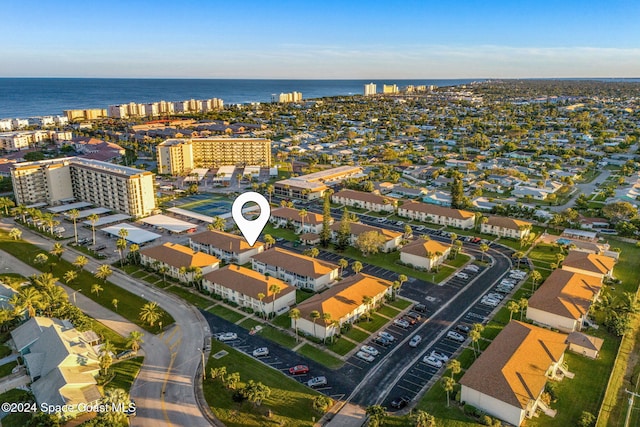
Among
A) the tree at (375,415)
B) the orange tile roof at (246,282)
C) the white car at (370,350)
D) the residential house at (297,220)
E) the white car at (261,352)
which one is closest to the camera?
the tree at (375,415)

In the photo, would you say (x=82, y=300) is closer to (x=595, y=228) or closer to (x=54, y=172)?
(x=54, y=172)

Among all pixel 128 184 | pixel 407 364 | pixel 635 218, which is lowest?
pixel 407 364

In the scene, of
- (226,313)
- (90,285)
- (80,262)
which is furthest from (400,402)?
(80,262)

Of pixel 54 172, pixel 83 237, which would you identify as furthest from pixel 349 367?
pixel 54 172

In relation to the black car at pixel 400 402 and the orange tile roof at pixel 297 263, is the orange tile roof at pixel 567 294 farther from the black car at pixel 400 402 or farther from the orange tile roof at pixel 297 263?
the orange tile roof at pixel 297 263

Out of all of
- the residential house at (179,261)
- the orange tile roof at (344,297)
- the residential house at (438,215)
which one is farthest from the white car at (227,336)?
the residential house at (438,215)

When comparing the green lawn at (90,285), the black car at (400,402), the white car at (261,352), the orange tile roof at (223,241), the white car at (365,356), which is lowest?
the black car at (400,402)

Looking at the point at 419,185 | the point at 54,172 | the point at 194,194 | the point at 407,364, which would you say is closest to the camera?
the point at 407,364
